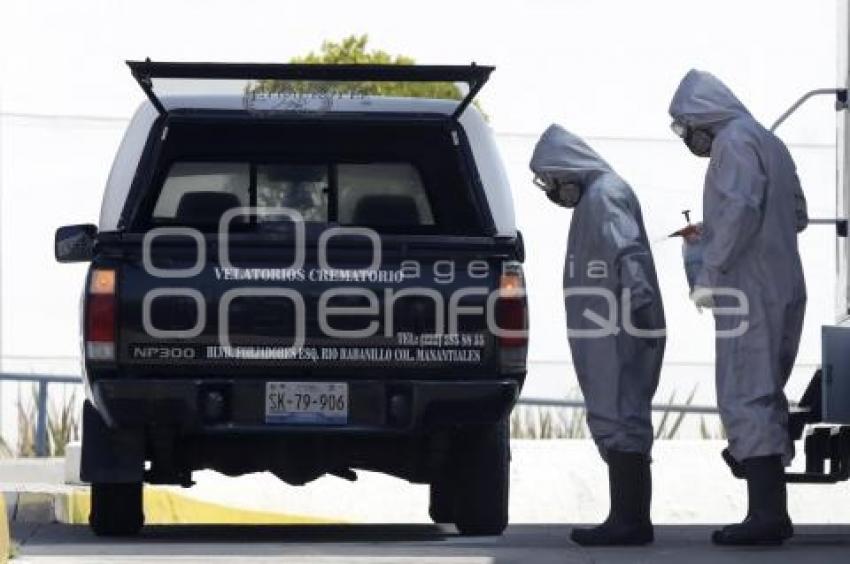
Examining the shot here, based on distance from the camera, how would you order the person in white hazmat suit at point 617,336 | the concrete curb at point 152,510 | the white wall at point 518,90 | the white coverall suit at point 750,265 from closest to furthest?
1. the white coverall suit at point 750,265
2. the person in white hazmat suit at point 617,336
3. the concrete curb at point 152,510
4. the white wall at point 518,90

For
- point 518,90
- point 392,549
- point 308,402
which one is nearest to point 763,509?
point 392,549

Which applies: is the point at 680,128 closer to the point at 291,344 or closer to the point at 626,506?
the point at 626,506

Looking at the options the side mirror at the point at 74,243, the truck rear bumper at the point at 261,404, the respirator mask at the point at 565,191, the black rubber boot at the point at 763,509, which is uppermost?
the respirator mask at the point at 565,191

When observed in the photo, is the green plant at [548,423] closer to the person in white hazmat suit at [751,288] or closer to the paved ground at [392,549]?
the paved ground at [392,549]

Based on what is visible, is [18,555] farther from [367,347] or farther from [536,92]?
[536,92]

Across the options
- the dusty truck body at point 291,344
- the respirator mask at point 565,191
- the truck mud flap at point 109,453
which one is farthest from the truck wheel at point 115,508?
the respirator mask at point 565,191

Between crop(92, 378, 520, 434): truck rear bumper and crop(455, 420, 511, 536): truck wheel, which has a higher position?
crop(92, 378, 520, 434): truck rear bumper

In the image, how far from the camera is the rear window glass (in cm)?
1233

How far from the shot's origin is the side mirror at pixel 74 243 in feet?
39.1

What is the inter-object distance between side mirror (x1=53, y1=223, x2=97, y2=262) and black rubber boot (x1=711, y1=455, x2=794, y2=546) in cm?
312

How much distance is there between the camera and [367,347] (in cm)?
1124

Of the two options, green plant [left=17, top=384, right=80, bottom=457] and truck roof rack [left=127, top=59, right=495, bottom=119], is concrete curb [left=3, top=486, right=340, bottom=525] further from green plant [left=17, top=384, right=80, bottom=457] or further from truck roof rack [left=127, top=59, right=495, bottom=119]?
truck roof rack [left=127, top=59, right=495, bottom=119]

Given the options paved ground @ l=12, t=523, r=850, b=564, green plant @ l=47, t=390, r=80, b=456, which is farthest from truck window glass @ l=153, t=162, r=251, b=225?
green plant @ l=47, t=390, r=80, b=456

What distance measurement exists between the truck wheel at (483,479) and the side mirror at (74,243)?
1.85 metres
